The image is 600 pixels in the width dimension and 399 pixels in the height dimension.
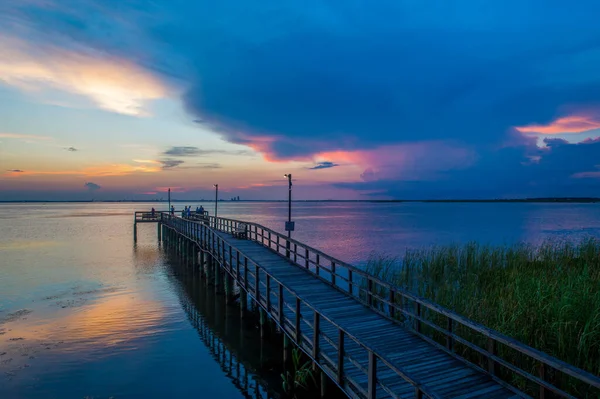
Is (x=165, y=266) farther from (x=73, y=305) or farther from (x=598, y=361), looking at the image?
(x=598, y=361)

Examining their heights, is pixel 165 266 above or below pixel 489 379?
below

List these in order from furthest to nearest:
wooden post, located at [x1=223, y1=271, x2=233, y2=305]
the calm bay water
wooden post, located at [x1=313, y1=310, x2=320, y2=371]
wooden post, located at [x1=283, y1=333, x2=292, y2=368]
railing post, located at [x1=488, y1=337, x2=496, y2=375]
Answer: wooden post, located at [x1=223, y1=271, x2=233, y2=305] → wooden post, located at [x1=283, y1=333, x2=292, y2=368] → the calm bay water → wooden post, located at [x1=313, y1=310, x2=320, y2=371] → railing post, located at [x1=488, y1=337, x2=496, y2=375]

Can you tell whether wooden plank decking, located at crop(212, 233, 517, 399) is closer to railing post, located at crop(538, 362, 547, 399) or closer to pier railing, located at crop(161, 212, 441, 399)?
pier railing, located at crop(161, 212, 441, 399)

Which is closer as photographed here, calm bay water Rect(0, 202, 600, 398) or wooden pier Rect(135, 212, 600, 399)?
wooden pier Rect(135, 212, 600, 399)

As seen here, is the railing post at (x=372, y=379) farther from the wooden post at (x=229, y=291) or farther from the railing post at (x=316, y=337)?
the wooden post at (x=229, y=291)

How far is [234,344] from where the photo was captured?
1202cm

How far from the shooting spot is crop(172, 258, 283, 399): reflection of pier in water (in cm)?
955

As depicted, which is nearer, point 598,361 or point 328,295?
point 598,361

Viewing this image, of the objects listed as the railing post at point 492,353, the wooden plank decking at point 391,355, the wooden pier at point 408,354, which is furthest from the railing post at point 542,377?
the railing post at point 492,353

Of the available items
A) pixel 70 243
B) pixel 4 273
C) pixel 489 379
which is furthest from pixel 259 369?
pixel 70 243

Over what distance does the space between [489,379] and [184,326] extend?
425 inches

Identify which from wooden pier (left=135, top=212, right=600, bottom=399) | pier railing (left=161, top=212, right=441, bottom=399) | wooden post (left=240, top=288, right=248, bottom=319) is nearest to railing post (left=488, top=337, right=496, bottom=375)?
wooden pier (left=135, top=212, right=600, bottom=399)

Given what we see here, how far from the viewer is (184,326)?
13562mm

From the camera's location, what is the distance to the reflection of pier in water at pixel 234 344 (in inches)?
376
